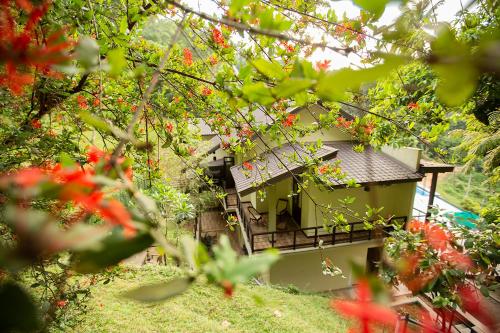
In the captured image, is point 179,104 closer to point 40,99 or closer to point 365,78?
point 40,99

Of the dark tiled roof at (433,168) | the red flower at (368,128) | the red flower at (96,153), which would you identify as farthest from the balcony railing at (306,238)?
the red flower at (96,153)

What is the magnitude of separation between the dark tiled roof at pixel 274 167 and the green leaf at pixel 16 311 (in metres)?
1.93

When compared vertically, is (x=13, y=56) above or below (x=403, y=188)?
above

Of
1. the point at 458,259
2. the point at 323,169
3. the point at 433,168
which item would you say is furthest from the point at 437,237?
the point at 433,168

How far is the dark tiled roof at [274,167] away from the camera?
7.50 ft

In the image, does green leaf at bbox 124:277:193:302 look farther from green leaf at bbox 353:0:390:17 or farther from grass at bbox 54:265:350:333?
grass at bbox 54:265:350:333

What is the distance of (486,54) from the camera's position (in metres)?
0.27

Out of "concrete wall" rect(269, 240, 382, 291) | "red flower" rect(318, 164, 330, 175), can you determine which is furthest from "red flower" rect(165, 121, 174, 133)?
"concrete wall" rect(269, 240, 382, 291)

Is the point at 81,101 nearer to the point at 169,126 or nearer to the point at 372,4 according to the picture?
the point at 169,126

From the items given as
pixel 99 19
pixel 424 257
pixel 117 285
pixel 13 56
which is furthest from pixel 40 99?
pixel 117 285

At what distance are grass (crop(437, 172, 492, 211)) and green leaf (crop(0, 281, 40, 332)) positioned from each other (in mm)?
19031

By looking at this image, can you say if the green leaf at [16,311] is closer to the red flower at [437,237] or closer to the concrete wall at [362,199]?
the red flower at [437,237]

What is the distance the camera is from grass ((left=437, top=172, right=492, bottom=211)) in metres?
16.3

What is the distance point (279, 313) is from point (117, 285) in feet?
11.1
